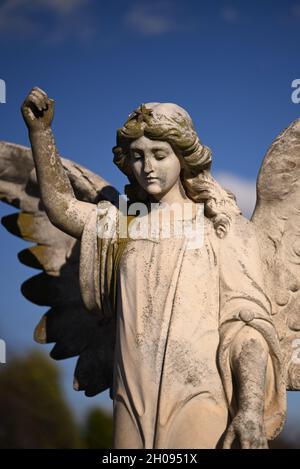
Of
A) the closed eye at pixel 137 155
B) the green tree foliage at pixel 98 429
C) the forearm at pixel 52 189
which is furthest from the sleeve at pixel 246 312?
the green tree foliage at pixel 98 429

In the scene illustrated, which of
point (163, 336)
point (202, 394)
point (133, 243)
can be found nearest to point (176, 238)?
point (133, 243)

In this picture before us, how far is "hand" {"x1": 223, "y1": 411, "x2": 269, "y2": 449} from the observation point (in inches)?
178

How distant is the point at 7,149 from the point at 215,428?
2900 millimetres

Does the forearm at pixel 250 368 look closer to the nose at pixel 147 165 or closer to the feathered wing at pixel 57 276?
the nose at pixel 147 165

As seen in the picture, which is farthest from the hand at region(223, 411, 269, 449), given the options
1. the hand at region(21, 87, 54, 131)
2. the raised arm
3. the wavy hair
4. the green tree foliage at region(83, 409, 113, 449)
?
the green tree foliage at region(83, 409, 113, 449)

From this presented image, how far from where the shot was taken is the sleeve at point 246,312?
4965mm

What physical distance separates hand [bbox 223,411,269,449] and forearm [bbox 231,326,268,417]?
0.05 m

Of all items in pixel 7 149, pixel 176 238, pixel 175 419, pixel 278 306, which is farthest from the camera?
pixel 7 149

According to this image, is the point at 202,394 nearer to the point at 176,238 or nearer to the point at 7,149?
the point at 176,238

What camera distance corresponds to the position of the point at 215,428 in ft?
15.8

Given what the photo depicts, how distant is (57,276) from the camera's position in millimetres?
6578

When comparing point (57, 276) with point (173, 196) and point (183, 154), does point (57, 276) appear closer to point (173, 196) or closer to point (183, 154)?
point (173, 196)

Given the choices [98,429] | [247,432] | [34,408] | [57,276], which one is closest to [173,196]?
[57,276]

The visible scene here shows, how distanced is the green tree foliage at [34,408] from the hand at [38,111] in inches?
524
